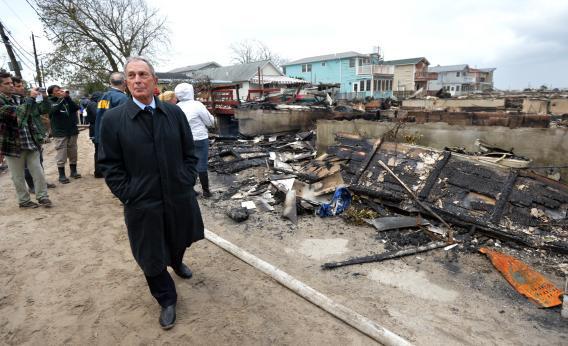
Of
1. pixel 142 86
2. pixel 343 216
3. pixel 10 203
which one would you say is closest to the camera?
pixel 142 86

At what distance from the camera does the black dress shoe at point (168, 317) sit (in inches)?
99.6

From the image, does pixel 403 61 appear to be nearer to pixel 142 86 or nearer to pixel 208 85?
pixel 208 85

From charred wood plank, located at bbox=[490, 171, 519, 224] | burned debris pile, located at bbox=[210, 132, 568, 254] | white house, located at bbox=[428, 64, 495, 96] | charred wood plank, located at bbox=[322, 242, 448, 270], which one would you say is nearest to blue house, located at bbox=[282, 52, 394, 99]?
white house, located at bbox=[428, 64, 495, 96]

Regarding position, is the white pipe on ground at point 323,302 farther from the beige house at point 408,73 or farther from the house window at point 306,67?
the house window at point 306,67

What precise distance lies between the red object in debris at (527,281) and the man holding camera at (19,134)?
21.8ft

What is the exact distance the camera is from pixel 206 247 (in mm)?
3938

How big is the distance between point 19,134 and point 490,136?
25.5ft

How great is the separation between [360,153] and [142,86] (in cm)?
453

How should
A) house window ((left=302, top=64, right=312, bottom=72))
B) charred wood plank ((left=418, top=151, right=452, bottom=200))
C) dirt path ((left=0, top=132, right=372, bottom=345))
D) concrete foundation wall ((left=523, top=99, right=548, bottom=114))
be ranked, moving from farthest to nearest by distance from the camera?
house window ((left=302, top=64, right=312, bottom=72)) → concrete foundation wall ((left=523, top=99, right=548, bottom=114)) → charred wood plank ((left=418, top=151, right=452, bottom=200)) → dirt path ((left=0, top=132, right=372, bottom=345))

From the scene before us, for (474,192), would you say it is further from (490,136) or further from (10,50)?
(10,50)

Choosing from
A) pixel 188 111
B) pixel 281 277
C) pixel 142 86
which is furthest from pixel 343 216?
pixel 142 86

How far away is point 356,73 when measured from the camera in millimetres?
39219

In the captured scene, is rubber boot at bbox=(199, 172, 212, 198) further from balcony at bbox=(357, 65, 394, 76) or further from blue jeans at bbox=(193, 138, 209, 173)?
balcony at bbox=(357, 65, 394, 76)

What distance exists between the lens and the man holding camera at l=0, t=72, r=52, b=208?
4.50 meters
